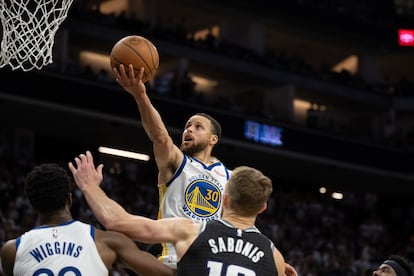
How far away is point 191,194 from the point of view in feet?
Answer: 20.7

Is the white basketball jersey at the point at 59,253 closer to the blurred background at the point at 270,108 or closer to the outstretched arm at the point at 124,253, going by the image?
the outstretched arm at the point at 124,253

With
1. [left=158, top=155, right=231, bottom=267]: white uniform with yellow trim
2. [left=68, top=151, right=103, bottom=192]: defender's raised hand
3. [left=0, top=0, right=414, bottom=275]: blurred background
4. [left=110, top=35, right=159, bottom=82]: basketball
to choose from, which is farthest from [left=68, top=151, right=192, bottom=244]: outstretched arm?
[left=0, top=0, right=414, bottom=275]: blurred background

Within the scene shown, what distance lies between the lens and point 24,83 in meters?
20.9

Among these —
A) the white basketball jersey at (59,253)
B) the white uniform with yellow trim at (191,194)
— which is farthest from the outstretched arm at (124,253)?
the white uniform with yellow trim at (191,194)

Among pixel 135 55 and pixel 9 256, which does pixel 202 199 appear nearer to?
pixel 135 55

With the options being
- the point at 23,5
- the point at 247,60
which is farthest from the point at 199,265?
the point at 247,60

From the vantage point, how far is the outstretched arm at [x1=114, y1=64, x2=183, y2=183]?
5574 millimetres

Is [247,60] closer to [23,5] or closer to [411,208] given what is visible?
[411,208]

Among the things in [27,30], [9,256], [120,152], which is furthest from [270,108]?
[9,256]

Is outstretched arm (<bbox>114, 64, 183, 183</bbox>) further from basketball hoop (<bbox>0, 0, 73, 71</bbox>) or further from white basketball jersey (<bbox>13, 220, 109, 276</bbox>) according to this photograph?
basketball hoop (<bbox>0, 0, 73, 71</bbox>)

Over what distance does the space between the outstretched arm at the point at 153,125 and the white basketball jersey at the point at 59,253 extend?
152cm

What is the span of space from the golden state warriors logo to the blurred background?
1017 centimetres

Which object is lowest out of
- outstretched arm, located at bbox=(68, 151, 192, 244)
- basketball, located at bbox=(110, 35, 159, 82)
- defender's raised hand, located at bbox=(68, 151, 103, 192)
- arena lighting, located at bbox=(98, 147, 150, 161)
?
arena lighting, located at bbox=(98, 147, 150, 161)

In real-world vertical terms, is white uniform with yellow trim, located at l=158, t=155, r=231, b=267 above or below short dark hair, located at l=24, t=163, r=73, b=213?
below
